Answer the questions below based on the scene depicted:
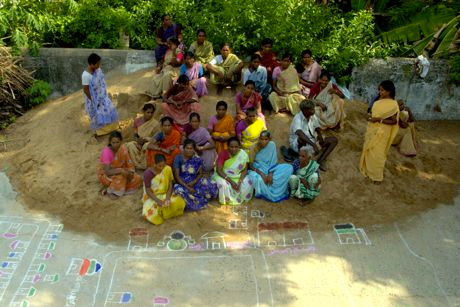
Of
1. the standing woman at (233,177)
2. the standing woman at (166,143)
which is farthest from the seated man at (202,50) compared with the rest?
the standing woman at (233,177)

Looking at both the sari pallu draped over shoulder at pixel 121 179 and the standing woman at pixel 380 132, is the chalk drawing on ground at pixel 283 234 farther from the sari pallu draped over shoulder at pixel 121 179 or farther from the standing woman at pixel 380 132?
the sari pallu draped over shoulder at pixel 121 179

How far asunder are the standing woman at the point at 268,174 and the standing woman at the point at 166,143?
1.11 m

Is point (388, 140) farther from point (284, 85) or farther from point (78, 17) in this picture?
point (78, 17)

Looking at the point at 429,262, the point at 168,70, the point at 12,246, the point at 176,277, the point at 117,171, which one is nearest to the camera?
the point at 176,277

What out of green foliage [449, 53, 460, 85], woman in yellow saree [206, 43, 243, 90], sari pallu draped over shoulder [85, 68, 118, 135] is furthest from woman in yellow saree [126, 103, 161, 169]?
green foliage [449, 53, 460, 85]

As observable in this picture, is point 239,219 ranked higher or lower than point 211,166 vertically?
lower

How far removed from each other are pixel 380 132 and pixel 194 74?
3.13m

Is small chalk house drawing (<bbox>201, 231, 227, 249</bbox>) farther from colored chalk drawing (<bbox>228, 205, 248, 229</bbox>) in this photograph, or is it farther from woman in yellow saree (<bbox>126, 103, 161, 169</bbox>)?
woman in yellow saree (<bbox>126, 103, 161, 169</bbox>)

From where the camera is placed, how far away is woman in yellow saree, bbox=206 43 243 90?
800 centimetres

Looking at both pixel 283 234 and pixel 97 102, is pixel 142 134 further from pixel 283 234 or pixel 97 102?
pixel 283 234

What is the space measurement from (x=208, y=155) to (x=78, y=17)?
4819 mm

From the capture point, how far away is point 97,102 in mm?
7547

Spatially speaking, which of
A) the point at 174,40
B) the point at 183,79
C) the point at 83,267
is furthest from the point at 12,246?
the point at 174,40

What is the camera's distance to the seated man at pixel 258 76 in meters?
7.74
